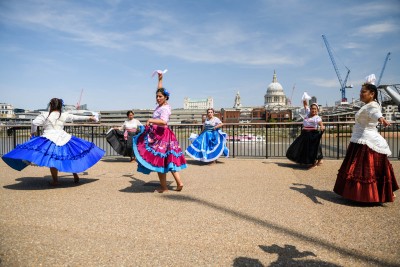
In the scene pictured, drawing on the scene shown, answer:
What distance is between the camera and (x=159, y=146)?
17.7 ft

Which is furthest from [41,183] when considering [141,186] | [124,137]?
[124,137]

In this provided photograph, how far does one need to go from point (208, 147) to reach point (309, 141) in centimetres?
298

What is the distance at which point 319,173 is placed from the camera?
7.59m

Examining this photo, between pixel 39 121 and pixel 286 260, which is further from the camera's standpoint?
pixel 39 121

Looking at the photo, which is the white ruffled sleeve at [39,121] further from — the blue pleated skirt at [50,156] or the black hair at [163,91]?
the black hair at [163,91]

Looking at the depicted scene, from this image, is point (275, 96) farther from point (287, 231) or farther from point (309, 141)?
point (287, 231)

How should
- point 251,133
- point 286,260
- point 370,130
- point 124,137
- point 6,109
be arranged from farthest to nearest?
point 6,109, point 251,133, point 124,137, point 370,130, point 286,260

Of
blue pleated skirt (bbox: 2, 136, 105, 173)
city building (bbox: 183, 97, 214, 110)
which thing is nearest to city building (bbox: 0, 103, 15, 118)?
city building (bbox: 183, 97, 214, 110)

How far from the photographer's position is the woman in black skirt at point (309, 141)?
329 inches

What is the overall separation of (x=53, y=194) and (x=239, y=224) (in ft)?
11.4

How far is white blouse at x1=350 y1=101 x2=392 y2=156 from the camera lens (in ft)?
15.3

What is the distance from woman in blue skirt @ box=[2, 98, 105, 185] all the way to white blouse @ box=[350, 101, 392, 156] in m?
4.85

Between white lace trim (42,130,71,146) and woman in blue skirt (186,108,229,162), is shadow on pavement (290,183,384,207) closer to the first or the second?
woman in blue skirt (186,108,229,162)

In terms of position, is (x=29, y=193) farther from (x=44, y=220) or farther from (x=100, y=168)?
(x=100, y=168)
